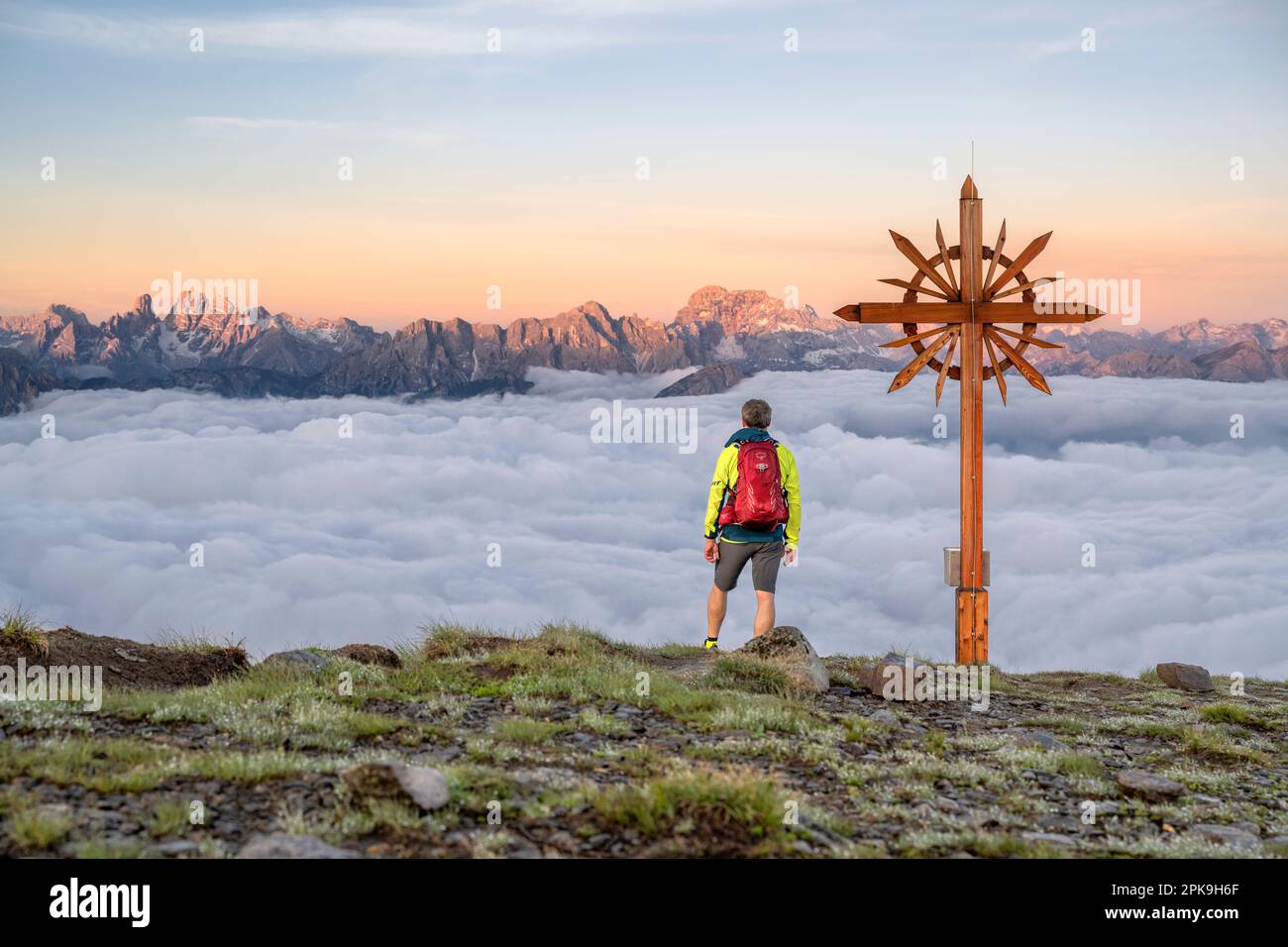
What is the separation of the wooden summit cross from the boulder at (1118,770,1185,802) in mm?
9408

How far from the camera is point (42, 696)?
11312 mm

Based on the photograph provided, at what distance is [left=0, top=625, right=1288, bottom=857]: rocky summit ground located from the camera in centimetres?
710

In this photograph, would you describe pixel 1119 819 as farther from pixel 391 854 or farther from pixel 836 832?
pixel 391 854

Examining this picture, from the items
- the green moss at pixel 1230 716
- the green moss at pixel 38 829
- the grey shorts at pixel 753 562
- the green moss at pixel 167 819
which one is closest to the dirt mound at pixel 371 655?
the grey shorts at pixel 753 562

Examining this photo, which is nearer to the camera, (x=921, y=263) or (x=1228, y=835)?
(x=1228, y=835)

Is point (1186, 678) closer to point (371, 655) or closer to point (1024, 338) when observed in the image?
point (1024, 338)

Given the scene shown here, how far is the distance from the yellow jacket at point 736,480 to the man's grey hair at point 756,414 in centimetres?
11

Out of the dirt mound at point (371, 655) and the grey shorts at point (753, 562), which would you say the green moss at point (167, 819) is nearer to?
the dirt mound at point (371, 655)

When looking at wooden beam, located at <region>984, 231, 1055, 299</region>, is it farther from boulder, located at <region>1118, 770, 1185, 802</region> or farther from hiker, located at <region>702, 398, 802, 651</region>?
boulder, located at <region>1118, 770, 1185, 802</region>

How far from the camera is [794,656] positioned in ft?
48.9

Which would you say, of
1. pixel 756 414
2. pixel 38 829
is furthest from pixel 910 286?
pixel 38 829

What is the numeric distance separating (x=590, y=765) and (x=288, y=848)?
3436 mm
